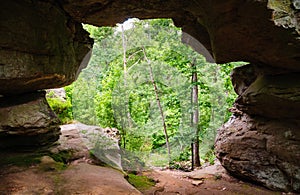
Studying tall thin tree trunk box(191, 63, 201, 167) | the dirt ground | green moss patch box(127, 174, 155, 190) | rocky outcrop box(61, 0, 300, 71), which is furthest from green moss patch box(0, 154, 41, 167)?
tall thin tree trunk box(191, 63, 201, 167)

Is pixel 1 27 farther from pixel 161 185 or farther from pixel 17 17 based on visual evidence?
pixel 161 185

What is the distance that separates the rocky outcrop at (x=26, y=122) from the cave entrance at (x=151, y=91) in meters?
2.01

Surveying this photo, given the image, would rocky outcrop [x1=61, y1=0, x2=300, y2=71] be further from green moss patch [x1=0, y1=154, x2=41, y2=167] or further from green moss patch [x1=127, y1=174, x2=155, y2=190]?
green moss patch [x1=127, y1=174, x2=155, y2=190]

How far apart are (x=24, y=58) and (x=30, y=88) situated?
1.24 meters

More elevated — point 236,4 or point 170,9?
point 170,9

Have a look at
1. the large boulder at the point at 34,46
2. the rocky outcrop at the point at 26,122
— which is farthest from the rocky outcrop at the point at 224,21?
the rocky outcrop at the point at 26,122

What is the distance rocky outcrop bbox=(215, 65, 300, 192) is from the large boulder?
519 cm

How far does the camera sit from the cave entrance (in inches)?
379

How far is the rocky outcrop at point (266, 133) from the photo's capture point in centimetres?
595

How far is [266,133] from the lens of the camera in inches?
264

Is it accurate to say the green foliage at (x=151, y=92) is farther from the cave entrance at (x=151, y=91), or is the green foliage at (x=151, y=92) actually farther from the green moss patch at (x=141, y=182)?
the green moss patch at (x=141, y=182)

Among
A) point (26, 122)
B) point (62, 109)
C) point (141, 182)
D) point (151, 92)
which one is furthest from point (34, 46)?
point (151, 92)

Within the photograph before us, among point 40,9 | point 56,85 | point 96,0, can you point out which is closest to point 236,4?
point 96,0

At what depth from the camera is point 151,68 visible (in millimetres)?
12555
